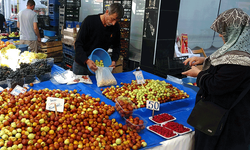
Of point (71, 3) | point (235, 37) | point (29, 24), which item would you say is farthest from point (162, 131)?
point (71, 3)

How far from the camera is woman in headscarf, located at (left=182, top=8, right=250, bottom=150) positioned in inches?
55.3

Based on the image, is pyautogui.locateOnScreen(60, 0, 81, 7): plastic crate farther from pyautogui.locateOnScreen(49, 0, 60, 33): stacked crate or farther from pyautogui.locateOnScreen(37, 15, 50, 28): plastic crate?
pyautogui.locateOnScreen(37, 15, 50, 28): plastic crate

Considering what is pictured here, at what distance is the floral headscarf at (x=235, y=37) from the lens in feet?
4.59

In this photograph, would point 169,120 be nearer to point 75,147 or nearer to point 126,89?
point 126,89

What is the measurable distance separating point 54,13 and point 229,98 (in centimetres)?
737

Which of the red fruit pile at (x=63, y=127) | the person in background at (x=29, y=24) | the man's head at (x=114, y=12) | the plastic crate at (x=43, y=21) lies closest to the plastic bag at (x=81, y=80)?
the red fruit pile at (x=63, y=127)

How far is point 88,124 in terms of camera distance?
67.2 inches

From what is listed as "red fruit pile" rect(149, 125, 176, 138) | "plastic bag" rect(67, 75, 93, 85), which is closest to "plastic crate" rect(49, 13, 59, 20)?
"plastic bag" rect(67, 75, 93, 85)

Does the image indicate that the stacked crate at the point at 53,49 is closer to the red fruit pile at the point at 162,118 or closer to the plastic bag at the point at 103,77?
the plastic bag at the point at 103,77

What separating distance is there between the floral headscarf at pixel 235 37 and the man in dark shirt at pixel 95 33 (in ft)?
4.50

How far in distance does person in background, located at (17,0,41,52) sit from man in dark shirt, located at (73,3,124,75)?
9.93 feet

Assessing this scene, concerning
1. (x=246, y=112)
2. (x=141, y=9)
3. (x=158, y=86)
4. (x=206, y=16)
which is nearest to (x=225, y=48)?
(x=246, y=112)

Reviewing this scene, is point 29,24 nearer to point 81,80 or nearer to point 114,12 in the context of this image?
point 81,80

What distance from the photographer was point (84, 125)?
5.56ft
